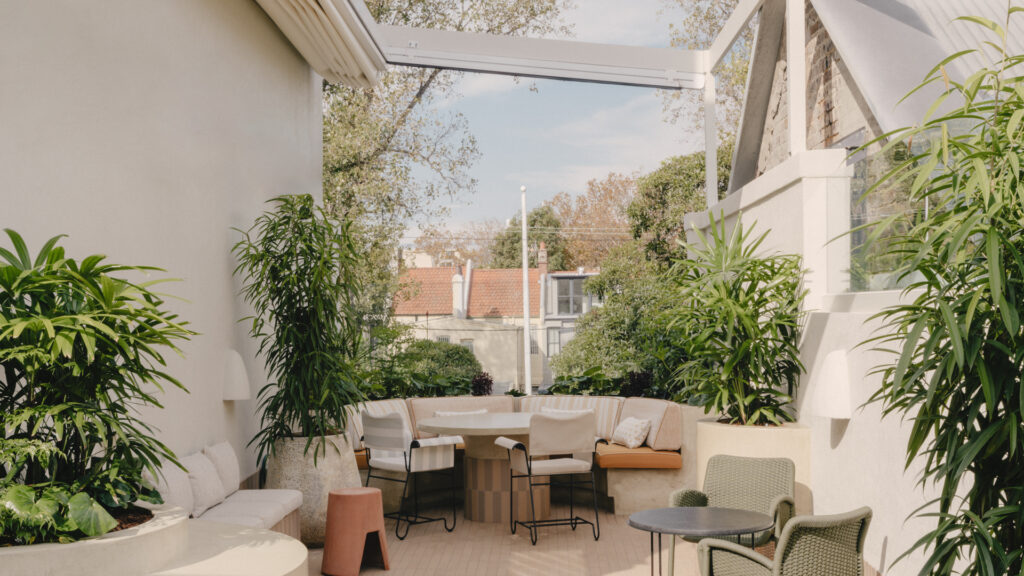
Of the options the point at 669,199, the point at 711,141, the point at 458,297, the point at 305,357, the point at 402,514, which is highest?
the point at 669,199

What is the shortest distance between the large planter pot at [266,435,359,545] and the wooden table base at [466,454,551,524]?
4.65ft

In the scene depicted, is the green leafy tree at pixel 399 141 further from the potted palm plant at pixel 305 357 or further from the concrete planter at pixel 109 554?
the concrete planter at pixel 109 554

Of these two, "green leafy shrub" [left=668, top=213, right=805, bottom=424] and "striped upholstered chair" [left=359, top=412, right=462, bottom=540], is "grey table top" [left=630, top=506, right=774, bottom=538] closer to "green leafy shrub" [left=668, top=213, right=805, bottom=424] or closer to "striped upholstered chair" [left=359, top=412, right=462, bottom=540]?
"green leafy shrub" [left=668, top=213, right=805, bottom=424]

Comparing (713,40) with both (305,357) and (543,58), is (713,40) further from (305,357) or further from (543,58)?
(305,357)

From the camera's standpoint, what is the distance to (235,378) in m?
5.42

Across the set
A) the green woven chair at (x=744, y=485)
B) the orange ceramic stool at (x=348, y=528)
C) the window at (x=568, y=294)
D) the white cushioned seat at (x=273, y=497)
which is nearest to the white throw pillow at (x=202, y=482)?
the white cushioned seat at (x=273, y=497)

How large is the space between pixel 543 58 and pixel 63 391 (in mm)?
6405

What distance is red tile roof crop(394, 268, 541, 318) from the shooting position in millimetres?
20111

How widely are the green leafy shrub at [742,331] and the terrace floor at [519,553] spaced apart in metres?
1.17

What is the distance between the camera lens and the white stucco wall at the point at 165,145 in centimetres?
329

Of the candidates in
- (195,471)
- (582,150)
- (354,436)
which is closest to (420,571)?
(195,471)

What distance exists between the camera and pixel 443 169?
45.6 feet

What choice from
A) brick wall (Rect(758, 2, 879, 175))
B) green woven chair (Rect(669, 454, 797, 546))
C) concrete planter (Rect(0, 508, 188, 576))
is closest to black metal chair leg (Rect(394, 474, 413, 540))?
green woven chair (Rect(669, 454, 797, 546))

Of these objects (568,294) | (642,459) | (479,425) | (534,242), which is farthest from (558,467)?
(534,242)
